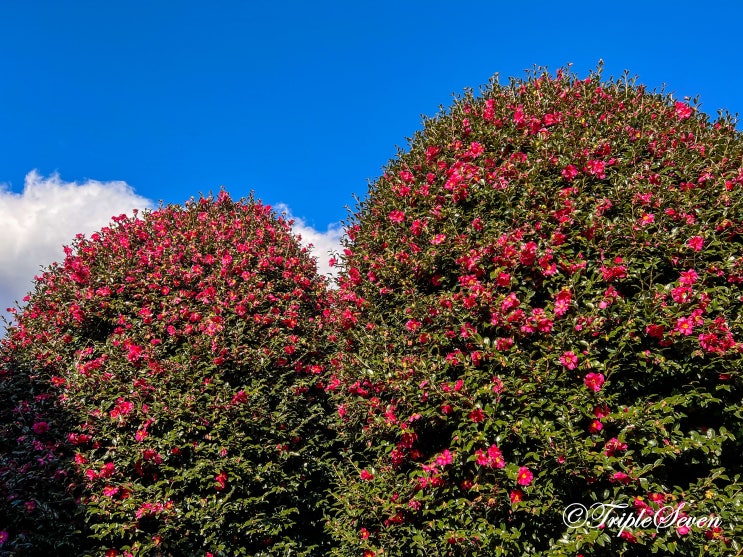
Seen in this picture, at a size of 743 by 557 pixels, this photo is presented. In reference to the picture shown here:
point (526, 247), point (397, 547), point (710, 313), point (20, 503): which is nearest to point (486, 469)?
point (397, 547)

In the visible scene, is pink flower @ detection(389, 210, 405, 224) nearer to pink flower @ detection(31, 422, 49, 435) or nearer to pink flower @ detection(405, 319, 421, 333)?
pink flower @ detection(405, 319, 421, 333)

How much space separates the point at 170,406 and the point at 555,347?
12.9ft

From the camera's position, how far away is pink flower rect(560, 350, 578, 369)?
12.9 ft

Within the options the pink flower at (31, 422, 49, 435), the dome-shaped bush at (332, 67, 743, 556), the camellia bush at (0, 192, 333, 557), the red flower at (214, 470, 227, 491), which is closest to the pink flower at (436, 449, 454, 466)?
the dome-shaped bush at (332, 67, 743, 556)

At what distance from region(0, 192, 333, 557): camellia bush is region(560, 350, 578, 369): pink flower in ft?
10.1

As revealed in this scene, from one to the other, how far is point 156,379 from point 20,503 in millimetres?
1623

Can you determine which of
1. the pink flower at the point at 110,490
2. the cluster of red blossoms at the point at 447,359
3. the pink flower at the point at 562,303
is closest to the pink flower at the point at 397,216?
the cluster of red blossoms at the point at 447,359

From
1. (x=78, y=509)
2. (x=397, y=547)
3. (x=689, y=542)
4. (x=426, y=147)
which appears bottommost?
(x=689, y=542)

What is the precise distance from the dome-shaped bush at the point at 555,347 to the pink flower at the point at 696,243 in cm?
1

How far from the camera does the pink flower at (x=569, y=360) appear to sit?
393cm

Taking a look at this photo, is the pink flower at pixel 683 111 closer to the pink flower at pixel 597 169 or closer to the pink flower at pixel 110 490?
the pink flower at pixel 597 169

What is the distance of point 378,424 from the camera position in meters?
4.91

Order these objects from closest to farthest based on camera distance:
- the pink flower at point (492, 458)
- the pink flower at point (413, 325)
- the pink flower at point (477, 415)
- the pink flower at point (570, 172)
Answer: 1. the pink flower at point (492, 458)
2. the pink flower at point (477, 415)
3. the pink flower at point (570, 172)
4. the pink flower at point (413, 325)

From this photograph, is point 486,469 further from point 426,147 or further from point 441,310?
point 426,147
